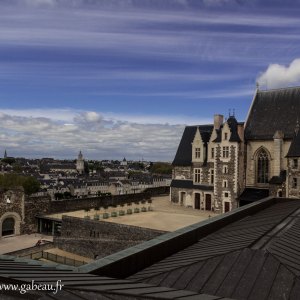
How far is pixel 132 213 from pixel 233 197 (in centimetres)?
900

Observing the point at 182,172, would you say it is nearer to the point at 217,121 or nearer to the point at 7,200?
the point at 217,121

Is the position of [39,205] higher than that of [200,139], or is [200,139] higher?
[200,139]

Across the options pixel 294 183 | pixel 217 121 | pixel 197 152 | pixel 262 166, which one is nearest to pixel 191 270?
pixel 294 183

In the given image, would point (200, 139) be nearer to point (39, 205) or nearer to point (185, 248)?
point (39, 205)

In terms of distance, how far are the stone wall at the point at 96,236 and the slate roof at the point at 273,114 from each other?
1468 centimetres

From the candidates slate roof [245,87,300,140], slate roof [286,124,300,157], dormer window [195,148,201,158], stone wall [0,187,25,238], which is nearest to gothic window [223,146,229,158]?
slate roof [245,87,300,140]

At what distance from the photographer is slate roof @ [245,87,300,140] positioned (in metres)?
31.4

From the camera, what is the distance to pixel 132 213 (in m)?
33.0

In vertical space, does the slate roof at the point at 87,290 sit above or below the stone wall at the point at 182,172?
below

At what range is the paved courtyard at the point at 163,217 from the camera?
26658mm

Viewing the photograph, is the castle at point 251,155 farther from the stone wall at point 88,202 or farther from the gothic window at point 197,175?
the stone wall at point 88,202

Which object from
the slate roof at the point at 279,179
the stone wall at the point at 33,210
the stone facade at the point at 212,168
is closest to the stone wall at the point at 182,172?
the stone facade at the point at 212,168

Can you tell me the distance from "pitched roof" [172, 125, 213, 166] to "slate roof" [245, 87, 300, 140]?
4685 mm

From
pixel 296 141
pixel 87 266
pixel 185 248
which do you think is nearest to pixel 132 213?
pixel 296 141
